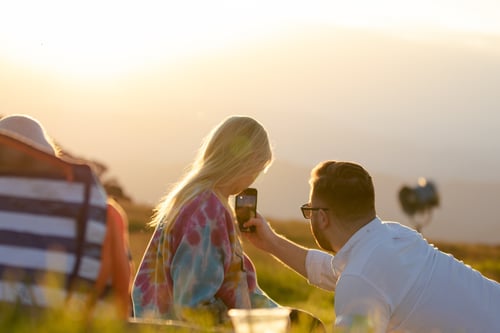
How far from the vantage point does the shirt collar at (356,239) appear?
5.38 m

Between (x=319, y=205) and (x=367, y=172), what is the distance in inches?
11.9

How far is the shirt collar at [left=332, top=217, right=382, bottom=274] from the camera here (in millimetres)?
5379

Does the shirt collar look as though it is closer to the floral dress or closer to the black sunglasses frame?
the black sunglasses frame

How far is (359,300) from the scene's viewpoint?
498 cm

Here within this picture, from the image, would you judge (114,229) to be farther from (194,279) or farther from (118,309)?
(194,279)

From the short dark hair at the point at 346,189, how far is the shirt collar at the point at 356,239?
0.37 feet

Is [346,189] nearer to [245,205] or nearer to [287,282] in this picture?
[245,205]

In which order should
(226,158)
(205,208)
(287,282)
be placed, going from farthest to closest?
(287,282), (226,158), (205,208)

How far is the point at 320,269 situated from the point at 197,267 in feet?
4.65

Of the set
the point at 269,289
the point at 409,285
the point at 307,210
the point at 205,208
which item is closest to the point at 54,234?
the point at 205,208

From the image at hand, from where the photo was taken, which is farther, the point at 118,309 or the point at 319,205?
the point at 319,205

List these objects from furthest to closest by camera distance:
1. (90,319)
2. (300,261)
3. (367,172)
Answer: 1. (300,261)
2. (367,172)
3. (90,319)

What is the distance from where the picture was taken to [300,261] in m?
6.64

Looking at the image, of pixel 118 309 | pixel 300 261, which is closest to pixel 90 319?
pixel 118 309
